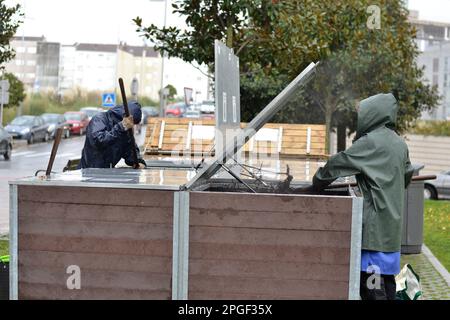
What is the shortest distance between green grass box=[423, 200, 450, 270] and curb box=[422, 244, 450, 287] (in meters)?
0.07

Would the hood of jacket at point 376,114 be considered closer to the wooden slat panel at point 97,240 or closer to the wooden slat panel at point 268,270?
the wooden slat panel at point 268,270

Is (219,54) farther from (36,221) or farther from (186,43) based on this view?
(186,43)

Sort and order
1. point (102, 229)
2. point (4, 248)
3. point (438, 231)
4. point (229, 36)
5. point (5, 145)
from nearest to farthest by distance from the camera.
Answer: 1. point (102, 229)
2. point (4, 248)
3. point (229, 36)
4. point (438, 231)
5. point (5, 145)

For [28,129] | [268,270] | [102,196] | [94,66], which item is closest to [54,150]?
[102,196]

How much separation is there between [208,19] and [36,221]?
8.22 meters

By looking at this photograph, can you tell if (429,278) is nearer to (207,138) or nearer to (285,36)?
(285,36)

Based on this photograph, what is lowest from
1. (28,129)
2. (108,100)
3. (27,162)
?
(27,162)

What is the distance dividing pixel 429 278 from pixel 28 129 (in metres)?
36.7

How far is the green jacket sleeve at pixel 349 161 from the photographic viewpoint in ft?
16.9

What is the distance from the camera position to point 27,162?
31.6m

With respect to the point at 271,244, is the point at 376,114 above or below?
above

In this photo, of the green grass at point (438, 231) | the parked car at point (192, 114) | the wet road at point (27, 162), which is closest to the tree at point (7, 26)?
the wet road at point (27, 162)

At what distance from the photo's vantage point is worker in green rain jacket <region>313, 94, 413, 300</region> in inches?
200

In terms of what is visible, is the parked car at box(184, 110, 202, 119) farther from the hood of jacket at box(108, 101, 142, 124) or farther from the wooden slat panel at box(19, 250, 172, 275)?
the wooden slat panel at box(19, 250, 172, 275)
